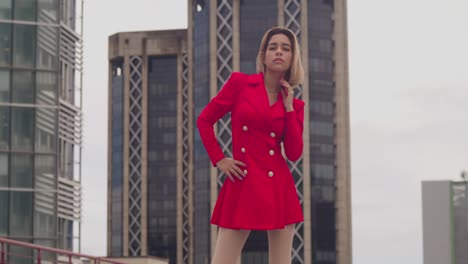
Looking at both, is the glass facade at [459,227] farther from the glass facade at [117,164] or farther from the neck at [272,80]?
the neck at [272,80]

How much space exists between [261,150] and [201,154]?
424 ft

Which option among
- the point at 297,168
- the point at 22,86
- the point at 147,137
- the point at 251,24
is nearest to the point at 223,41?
the point at 251,24

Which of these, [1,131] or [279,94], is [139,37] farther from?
[279,94]

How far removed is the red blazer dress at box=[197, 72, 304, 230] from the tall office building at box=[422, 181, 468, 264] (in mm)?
168911

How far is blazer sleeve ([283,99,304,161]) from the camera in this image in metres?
12.0

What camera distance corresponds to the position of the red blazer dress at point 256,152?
11.7 metres

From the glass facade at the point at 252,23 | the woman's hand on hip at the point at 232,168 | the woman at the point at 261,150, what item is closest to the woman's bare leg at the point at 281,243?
the woman at the point at 261,150

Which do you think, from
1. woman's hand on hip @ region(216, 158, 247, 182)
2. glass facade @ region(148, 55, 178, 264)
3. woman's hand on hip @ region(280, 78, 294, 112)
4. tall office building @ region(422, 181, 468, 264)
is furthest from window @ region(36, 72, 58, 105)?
tall office building @ region(422, 181, 468, 264)

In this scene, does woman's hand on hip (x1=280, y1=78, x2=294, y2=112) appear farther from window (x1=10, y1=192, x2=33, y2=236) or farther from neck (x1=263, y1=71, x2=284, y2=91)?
window (x1=10, y1=192, x2=33, y2=236)

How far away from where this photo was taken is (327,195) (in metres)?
138

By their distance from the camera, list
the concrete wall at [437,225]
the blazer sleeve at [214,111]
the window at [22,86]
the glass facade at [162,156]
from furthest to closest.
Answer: the concrete wall at [437,225]
the glass facade at [162,156]
the window at [22,86]
the blazer sleeve at [214,111]

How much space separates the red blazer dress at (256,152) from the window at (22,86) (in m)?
38.5

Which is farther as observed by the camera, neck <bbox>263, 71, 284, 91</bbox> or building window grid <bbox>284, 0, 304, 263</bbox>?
building window grid <bbox>284, 0, 304, 263</bbox>

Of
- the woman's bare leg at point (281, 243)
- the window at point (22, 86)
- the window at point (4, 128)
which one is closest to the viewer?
the woman's bare leg at point (281, 243)
